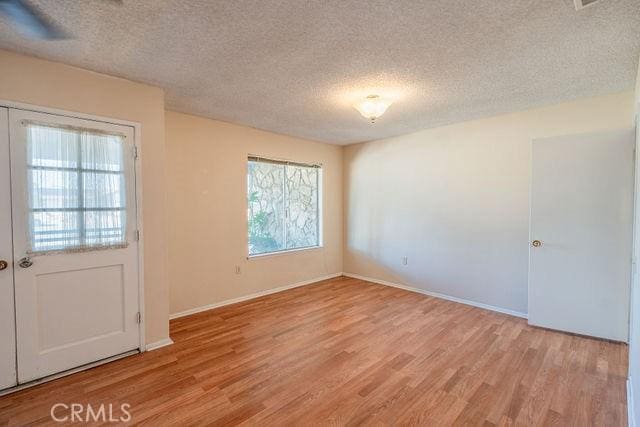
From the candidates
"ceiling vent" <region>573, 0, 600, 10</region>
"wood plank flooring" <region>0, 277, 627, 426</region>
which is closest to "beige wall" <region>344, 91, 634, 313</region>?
"wood plank flooring" <region>0, 277, 627, 426</region>

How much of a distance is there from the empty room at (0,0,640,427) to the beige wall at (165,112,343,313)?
0.03 metres

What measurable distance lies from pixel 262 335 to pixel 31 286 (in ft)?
6.32

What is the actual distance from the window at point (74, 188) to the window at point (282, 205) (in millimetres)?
1878

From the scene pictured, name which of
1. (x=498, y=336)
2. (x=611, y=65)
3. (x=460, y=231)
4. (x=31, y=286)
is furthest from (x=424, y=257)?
(x=31, y=286)

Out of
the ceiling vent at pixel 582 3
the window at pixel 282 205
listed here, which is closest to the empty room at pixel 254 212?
the ceiling vent at pixel 582 3

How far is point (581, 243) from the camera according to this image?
2.95 m

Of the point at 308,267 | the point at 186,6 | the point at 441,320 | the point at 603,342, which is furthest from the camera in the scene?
the point at 308,267

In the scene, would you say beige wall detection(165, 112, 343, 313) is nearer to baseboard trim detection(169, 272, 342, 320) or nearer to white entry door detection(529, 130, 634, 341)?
baseboard trim detection(169, 272, 342, 320)

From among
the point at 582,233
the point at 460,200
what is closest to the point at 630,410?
the point at 582,233

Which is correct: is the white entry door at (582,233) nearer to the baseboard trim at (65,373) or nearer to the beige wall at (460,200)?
the beige wall at (460,200)

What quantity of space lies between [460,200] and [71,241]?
14.1ft

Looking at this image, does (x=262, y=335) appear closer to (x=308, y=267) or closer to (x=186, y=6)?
(x=308, y=267)

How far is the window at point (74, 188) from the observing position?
2219 millimetres

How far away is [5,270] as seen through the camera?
212cm
